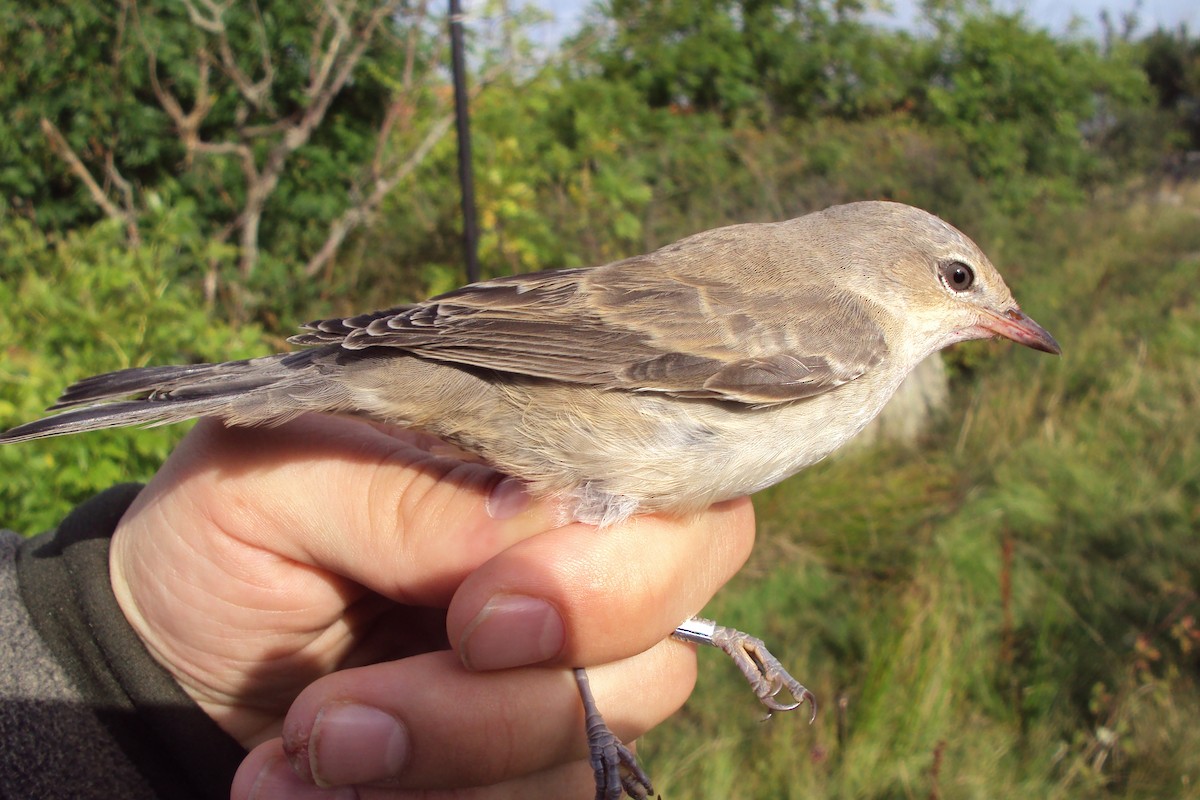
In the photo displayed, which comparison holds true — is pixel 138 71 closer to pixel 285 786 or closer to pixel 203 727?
pixel 203 727

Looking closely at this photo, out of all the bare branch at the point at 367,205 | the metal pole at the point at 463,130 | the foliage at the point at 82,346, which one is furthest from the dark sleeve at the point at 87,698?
the bare branch at the point at 367,205

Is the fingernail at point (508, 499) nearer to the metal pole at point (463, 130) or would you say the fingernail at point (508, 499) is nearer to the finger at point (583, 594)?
the finger at point (583, 594)

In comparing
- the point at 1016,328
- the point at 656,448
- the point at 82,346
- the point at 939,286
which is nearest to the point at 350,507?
the point at 656,448

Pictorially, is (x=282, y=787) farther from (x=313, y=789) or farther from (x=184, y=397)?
(x=184, y=397)

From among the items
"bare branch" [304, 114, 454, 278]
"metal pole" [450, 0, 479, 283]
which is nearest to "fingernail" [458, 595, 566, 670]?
"metal pole" [450, 0, 479, 283]

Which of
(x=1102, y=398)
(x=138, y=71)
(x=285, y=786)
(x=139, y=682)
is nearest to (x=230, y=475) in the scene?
(x=139, y=682)

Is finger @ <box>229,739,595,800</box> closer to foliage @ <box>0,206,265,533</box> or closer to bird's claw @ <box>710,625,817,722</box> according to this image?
bird's claw @ <box>710,625,817,722</box>

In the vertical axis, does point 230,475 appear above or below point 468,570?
above
